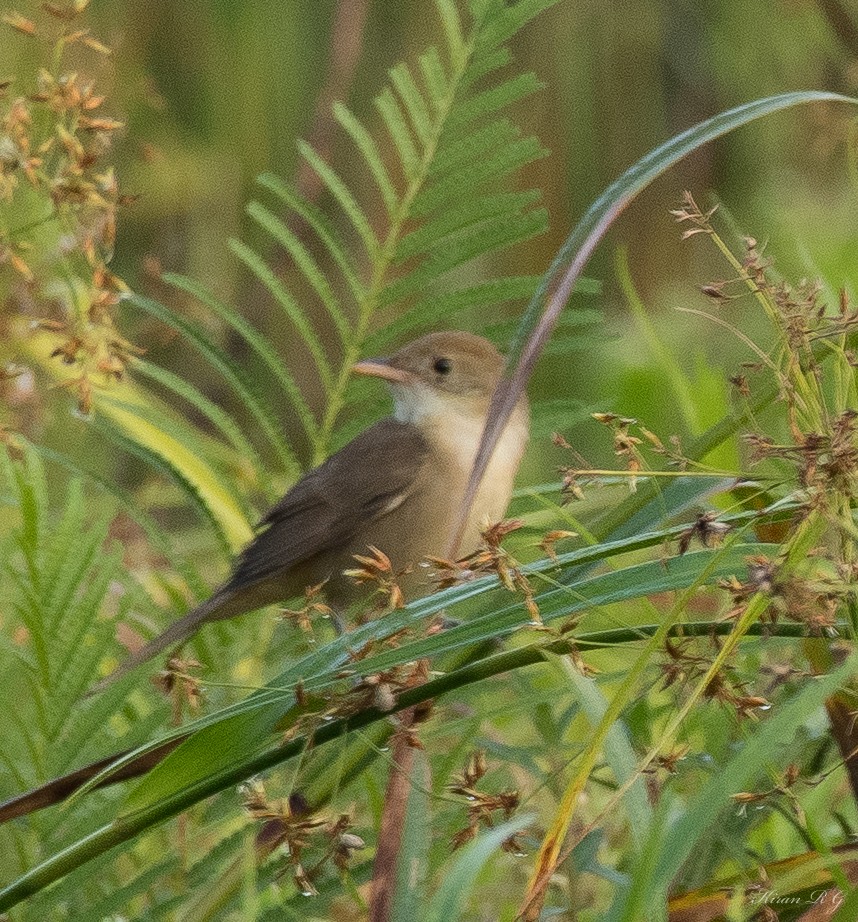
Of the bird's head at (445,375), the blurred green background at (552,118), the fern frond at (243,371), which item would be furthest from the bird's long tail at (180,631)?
the blurred green background at (552,118)

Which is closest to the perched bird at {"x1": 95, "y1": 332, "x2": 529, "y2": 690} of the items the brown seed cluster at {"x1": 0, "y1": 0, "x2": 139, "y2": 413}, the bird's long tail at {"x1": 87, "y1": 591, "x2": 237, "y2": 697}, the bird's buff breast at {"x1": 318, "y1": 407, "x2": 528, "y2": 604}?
the bird's buff breast at {"x1": 318, "y1": 407, "x2": 528, "y2": 604}

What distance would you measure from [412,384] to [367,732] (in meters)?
1.86

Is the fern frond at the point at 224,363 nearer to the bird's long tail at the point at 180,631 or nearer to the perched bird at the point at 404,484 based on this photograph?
the bird's long tail at the point at 180,631

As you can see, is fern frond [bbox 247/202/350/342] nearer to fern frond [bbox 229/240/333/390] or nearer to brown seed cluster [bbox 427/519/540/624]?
fern frond [bbox 229/240/333/390]

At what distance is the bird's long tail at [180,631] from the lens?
7.43 feet

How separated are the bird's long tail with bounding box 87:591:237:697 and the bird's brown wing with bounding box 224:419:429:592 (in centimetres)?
31

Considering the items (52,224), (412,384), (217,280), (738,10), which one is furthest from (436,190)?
(738,10)

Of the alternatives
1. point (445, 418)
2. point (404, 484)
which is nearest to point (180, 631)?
point (404, 484)

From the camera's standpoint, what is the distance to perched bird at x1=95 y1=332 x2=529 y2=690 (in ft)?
10.4

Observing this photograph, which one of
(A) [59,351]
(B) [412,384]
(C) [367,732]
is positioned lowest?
(C) [367,732]

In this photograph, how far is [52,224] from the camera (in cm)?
A: 290

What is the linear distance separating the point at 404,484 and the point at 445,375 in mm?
329

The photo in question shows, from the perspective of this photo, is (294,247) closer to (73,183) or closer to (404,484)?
(73,183)

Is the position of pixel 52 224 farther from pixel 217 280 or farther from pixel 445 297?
pixel 217 280
